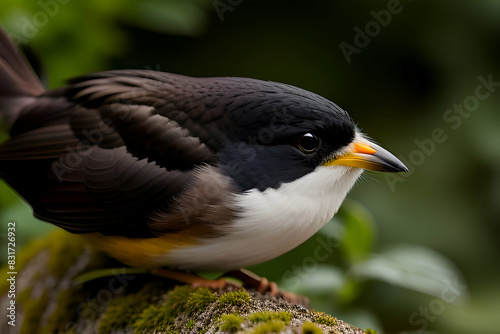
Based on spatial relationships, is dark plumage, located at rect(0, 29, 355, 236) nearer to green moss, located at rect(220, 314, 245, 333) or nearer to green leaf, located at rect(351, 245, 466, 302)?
green moss, located at rect(220, 314, 245, 333)

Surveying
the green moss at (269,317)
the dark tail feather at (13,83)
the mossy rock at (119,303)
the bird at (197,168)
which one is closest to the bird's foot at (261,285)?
the mossy rock at (119,303)

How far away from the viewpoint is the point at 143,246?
10.5 ft

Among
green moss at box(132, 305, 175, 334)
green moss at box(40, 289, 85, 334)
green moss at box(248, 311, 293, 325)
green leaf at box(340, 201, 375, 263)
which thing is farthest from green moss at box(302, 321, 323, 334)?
green moss at box(40, 289, 85, 334)

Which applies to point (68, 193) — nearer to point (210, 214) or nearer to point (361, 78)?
point (210, 214)

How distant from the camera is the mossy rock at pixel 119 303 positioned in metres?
2.73

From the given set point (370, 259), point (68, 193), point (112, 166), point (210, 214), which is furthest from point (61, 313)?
point (370, 259)

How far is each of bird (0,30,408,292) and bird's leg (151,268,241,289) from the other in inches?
2.1

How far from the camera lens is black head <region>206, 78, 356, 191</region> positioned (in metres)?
3.05

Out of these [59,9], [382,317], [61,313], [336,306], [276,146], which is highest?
[276,146]

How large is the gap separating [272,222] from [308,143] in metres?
0.43

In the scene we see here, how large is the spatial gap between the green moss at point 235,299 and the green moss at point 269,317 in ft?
0.77

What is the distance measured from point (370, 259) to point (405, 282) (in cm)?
31

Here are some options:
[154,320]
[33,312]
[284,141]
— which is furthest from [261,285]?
[33,312]

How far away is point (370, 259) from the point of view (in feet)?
12.8
